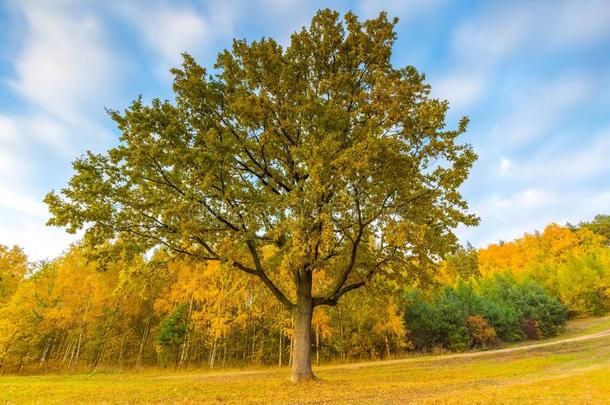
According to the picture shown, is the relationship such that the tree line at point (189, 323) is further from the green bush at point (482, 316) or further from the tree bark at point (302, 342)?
the tree bark at point (302, 342)

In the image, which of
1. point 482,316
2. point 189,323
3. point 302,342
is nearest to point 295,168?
point 302,342

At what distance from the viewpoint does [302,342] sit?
47.4ft

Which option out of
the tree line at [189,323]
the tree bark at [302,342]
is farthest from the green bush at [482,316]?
the tree bark at [302,342]

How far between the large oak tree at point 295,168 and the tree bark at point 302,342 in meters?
0.05

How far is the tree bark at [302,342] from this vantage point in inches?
550

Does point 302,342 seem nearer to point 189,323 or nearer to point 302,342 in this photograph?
point 302,342

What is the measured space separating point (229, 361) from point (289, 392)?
28.3m

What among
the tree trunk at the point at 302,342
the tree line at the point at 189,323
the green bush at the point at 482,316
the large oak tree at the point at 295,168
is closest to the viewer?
the large oak tree at the point at 295,168

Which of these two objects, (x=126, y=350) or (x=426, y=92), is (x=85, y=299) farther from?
(x=426, y=92)

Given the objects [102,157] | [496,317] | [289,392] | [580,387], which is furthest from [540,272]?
[102,157]

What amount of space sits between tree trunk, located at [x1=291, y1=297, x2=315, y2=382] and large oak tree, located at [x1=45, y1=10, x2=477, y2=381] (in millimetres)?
50

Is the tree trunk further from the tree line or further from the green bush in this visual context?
the green bush

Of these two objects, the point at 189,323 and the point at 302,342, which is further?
the point at 189,323

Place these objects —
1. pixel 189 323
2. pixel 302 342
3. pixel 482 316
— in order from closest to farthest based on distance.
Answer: pixel 302 342, pixel 189 323, pixel 482 316
